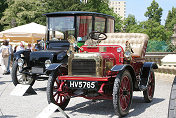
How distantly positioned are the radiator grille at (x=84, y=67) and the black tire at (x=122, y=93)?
61 cm

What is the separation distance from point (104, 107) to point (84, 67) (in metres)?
1.35

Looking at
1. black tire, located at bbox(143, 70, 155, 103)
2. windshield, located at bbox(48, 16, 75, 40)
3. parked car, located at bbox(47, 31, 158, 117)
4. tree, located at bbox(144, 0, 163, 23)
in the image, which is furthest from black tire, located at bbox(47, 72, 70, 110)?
tree, located at bbox(144, 0, 163, 23)

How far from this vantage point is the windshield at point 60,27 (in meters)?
11.3

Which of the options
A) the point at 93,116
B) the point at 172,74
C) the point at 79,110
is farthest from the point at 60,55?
the point at 172,74

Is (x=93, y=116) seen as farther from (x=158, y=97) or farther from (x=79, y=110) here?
(x=158, y=97)

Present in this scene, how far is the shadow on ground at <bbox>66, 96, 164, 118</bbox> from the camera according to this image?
7059 mm

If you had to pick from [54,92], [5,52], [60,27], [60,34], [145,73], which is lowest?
[54,92]

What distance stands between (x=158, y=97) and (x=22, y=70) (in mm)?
4314

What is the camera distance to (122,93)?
6730 mm

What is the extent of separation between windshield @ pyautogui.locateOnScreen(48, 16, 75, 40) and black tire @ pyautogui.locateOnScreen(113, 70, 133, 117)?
472cm

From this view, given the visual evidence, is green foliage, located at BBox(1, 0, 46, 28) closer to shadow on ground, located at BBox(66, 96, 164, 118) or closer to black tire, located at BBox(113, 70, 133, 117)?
shadow on ground, located at BBox(66, 96, 164, 118)

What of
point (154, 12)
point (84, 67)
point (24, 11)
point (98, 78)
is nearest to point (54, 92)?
point (84, 67)

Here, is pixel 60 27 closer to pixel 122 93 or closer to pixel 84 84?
pixel 84 84

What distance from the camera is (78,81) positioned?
665 centimetres
